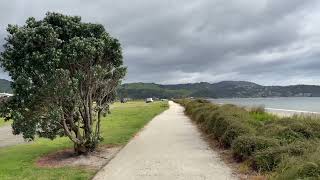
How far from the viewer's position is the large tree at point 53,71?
1377 cm

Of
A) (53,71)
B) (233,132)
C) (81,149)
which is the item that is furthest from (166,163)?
(53,71)

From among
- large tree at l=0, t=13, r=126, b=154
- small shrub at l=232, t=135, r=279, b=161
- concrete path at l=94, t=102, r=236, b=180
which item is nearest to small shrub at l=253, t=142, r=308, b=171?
small shrub at l=232, t=135, r=279, b=161

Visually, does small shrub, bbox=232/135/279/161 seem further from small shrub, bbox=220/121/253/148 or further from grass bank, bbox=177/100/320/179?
small shrub, bbox=220/121/253/148

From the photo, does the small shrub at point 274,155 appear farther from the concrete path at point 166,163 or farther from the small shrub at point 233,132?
the small shrub at point 233,132

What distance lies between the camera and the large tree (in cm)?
1377

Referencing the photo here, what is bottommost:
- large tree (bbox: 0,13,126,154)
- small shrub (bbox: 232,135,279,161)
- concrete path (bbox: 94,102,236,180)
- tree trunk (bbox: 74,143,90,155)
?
concrete path (bbox: 94,102,236,180)

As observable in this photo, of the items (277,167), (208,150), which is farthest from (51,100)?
(277,167)

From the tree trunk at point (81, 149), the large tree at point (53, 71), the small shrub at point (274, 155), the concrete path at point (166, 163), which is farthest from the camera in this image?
the tree trunk at point (81, 149)

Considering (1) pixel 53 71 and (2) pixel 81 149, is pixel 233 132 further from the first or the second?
(1) pixel 53 71

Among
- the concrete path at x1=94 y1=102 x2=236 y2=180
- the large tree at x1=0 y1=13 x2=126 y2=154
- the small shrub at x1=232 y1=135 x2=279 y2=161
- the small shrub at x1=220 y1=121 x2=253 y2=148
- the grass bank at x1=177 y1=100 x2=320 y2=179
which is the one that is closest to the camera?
the grass bank at x1=177 y1=100 x2=320 y2=179

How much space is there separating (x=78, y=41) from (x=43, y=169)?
12.6 ft

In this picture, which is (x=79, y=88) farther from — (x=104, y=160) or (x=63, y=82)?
(x=104, y=160)

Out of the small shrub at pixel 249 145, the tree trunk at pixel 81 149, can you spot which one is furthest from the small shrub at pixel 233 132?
the tree trunk at pixel 81 149

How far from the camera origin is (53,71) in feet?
45.3
